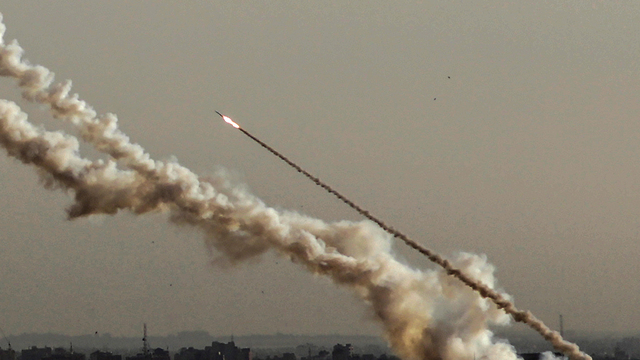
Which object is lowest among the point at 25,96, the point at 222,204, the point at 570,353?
the point at 570,353

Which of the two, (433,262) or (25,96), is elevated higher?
(25,96)

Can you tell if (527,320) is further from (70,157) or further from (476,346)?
(70,157)

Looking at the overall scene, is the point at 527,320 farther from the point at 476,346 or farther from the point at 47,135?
the point at 47,135

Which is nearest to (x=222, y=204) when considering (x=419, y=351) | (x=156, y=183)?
(x=156, y=183)

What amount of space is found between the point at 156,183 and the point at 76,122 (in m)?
7.64

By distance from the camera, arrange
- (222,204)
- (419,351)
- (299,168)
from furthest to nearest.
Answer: (419,351) < (222,204) < (299,168)

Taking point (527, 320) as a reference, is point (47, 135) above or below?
above

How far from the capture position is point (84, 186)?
11175 cm

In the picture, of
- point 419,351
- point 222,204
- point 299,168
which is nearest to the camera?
point 299,168

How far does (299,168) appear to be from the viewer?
10750 cm

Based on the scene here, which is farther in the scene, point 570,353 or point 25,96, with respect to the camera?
point 570,353

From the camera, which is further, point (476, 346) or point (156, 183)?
point (476, 346)

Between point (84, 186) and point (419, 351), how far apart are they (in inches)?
1260

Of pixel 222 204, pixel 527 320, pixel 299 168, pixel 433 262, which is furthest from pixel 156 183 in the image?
pixel 527 320
